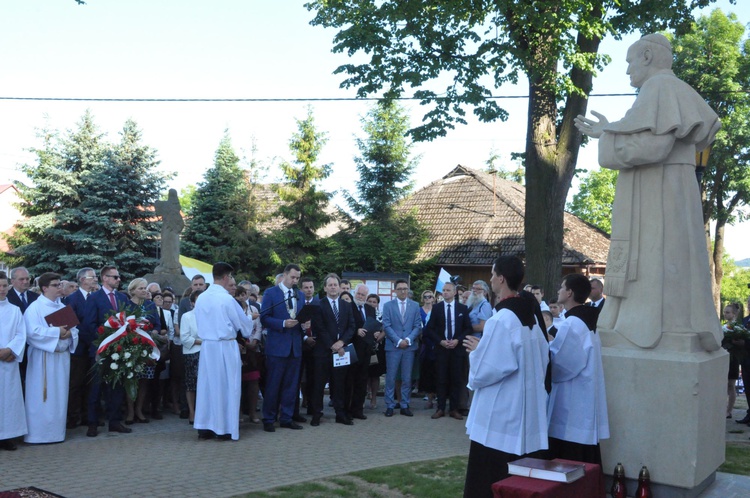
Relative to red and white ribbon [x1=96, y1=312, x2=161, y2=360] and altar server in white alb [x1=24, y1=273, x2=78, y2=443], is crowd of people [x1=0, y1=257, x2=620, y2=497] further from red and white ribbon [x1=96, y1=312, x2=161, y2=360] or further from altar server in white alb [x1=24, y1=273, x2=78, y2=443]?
red and white ribbon [x1=96, y1=312, x2=161, y2=360]

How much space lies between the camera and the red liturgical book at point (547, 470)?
5102mm

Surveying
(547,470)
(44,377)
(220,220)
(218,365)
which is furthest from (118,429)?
(220,220)

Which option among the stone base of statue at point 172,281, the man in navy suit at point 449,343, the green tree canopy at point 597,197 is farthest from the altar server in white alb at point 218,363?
the green tree canopy at point 597,197

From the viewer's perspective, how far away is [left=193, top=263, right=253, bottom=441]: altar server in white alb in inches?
405

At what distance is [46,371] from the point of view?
32.7 feet

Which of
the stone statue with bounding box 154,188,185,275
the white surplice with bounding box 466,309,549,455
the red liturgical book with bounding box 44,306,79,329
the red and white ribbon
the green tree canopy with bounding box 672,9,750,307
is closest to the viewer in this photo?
the white surplice with bounding box 466,309,549,455

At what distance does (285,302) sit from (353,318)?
1354 mm

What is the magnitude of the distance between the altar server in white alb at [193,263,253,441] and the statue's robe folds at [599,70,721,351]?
5.23 metres

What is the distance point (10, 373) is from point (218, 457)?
2.74 meters

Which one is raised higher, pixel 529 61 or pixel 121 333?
pixel 529 61

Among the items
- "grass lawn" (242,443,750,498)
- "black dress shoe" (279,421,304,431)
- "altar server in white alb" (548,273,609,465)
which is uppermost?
"altar server in white alb" (548,273,609,465)

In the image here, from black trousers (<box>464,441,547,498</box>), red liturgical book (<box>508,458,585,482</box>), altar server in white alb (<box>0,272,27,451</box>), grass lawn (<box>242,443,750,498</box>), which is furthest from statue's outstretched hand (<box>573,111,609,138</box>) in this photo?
altar server in white alb (<box>0,272,27,451</box>)

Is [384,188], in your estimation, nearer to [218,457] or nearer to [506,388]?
[218,457]

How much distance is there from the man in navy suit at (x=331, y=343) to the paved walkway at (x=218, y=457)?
370mm
